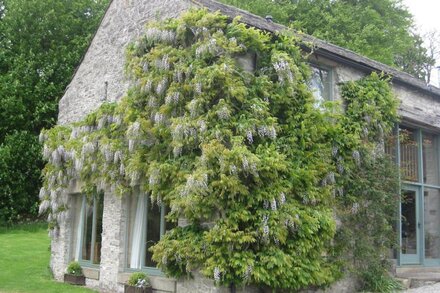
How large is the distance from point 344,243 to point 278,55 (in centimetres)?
373

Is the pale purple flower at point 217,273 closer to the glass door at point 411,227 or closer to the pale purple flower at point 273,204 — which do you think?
the pale purple flower at point 273,204

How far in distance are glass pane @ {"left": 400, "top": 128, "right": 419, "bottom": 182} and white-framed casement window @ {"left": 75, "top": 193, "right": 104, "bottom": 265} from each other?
23.3ft

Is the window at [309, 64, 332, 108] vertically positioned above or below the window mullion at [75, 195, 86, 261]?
above

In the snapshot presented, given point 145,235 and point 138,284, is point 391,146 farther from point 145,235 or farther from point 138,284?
point 138,284

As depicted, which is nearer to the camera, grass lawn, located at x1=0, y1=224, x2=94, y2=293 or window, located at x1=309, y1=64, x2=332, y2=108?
window, located at x1=309, y1=64, x2=332, y2=108

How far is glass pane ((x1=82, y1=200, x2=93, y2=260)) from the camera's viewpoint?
40.9 feet

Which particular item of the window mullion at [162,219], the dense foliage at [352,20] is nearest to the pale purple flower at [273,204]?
the window mullion at [162,219]

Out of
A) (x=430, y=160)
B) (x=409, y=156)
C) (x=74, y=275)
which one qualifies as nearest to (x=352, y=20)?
(x=430, y=160)

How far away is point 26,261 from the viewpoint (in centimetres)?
1490

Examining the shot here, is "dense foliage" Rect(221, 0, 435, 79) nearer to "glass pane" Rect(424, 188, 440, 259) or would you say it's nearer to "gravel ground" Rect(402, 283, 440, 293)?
"glass pane" Rect(424, 188, 440, 259)

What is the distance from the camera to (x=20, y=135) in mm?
22344

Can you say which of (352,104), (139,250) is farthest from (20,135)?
(352,104)

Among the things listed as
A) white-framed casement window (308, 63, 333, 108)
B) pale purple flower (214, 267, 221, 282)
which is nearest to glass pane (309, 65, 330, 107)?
white-framed casement window (308, 63, 333, 108)

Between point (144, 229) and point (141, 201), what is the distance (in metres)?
0.58
